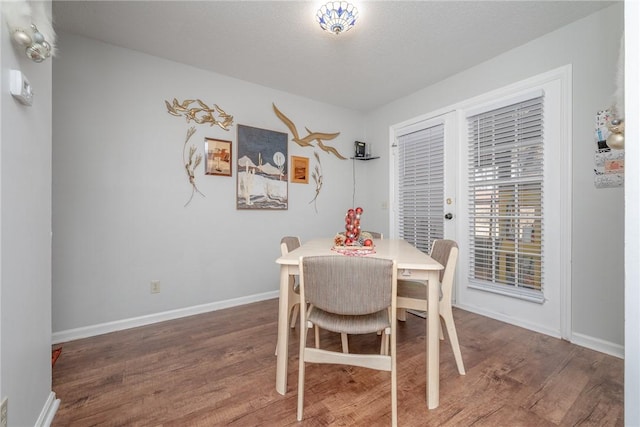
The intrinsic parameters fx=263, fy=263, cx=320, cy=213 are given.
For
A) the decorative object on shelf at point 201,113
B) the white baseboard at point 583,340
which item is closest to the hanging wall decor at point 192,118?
the decorative object on shelf at point 201,113

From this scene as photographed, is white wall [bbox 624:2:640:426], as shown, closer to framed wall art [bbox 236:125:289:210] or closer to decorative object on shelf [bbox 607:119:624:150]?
decorative object on shelf [bbox 607:119:624:150]

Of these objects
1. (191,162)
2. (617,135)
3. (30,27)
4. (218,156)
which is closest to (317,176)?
(218,156)

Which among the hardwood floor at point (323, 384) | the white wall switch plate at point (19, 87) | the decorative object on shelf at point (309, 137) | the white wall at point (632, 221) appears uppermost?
the decorative object on shelf at point (309, 137)

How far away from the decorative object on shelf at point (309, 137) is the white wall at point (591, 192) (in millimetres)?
2135

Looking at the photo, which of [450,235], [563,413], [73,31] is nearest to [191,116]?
[73,31]

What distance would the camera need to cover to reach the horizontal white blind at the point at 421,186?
3078 mm

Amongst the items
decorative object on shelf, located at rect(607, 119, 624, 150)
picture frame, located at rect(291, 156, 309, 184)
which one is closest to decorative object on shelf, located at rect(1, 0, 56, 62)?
decorative object on shelf, located at rect(607, 119, 624, 150)

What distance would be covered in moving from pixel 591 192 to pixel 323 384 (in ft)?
7.84

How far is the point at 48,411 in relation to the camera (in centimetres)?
127

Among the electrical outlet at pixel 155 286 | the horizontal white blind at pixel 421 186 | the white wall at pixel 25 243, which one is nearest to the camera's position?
the white wall at pixel 25 243

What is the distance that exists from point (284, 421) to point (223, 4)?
262 centimetres

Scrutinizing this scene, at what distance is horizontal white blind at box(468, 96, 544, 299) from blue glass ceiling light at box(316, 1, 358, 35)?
173 centimetres

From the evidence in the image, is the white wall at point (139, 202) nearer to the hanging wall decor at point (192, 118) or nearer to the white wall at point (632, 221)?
the hanging wall decor at point (192, 118)

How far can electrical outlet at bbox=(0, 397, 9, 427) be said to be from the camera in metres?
0.87
